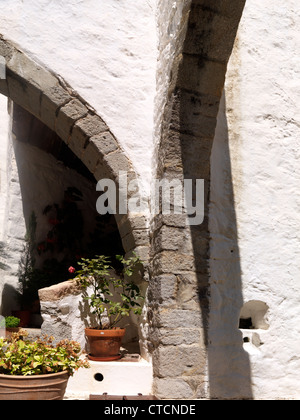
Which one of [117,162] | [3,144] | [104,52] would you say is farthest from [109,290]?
[3,144]

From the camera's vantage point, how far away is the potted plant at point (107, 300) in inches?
122

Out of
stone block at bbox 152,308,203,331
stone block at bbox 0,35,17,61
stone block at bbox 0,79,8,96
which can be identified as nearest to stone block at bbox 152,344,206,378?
stone block at bbox 152,308,203,331

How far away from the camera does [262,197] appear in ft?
11.3

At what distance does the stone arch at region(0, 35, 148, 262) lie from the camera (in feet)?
10.7

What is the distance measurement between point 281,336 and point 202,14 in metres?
→ 2.39

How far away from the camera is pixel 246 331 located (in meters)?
3.23

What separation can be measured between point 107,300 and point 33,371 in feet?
3.16

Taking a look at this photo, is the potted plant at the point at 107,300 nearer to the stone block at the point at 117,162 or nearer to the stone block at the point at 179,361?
the stone block at the point at 179,361

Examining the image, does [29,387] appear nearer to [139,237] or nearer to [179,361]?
[179,361]

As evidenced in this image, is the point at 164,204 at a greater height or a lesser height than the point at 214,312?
greater

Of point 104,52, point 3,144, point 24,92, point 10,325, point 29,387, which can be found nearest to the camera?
point 29,387
